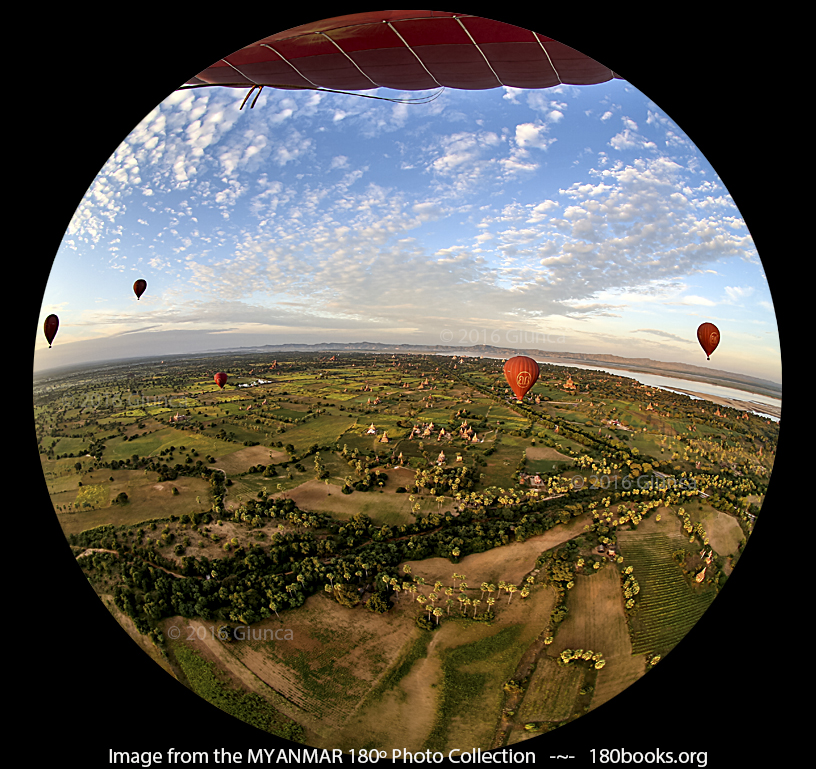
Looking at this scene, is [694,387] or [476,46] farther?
[694,387]

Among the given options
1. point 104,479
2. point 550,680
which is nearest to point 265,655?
point 550,680

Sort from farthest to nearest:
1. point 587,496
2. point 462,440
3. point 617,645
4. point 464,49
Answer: point 462,440 < point 587,496 < point 617,645 < point 464,49

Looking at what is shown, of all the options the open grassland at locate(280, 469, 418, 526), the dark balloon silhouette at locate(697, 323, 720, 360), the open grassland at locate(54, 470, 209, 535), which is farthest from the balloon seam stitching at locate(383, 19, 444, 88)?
the open grassland at locate(54, 470, 209, 535)

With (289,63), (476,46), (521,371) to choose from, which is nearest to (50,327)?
(289,63)

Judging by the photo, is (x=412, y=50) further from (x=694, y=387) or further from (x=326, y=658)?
(x=694, y=387)

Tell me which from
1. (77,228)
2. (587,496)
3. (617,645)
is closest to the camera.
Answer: (617,645)

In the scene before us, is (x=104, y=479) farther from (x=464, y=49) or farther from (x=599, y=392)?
(x=599, y=392)

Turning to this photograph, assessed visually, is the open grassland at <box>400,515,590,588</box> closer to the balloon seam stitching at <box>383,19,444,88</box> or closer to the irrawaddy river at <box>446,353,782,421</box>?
the irrawaddy river at <box>446,353,782,421</box>
